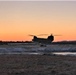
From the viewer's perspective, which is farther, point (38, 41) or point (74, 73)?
point (38, 41)

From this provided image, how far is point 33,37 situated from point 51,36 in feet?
33.0

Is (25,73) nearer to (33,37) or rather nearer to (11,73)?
(11,73)

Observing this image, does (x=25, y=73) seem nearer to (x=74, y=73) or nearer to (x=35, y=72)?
(x=35, y=72)

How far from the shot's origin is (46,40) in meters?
143

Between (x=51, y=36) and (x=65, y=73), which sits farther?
(x=51, y=36)

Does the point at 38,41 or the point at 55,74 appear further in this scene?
the point at 38,41

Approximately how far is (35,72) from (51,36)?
375 ft

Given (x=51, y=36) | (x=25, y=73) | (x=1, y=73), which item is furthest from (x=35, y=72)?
(x=51, y=36)

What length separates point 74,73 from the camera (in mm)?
26125

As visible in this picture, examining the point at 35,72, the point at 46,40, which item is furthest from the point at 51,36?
the point at 35,72

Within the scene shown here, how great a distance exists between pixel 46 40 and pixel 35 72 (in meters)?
116

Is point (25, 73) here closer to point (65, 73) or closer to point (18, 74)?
point (18, 74)

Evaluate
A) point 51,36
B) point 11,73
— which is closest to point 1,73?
point 11,73

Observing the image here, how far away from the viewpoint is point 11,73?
2645 centimetres
